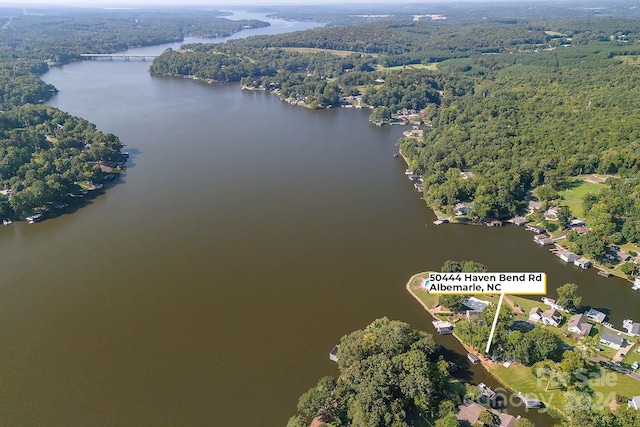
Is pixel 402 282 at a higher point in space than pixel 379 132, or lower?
lower

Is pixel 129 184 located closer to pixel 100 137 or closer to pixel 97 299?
pixel 100 137

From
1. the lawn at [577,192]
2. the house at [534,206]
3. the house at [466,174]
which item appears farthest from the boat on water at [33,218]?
the lawn at [577,192]

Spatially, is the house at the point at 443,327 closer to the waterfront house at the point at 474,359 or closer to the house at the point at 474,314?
the house at the point at 474,314

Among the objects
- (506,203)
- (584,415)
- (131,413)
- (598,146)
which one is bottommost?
(131,413)

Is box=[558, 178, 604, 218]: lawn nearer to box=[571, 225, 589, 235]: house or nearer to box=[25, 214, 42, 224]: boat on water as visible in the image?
box=[571, 225, 589, 235]: house

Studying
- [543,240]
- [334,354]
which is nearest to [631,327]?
[543,240]

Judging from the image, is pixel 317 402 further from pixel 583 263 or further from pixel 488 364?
pixel 583 263

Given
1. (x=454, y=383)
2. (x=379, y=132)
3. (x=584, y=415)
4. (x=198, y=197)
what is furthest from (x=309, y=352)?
(x=379, y=132)
